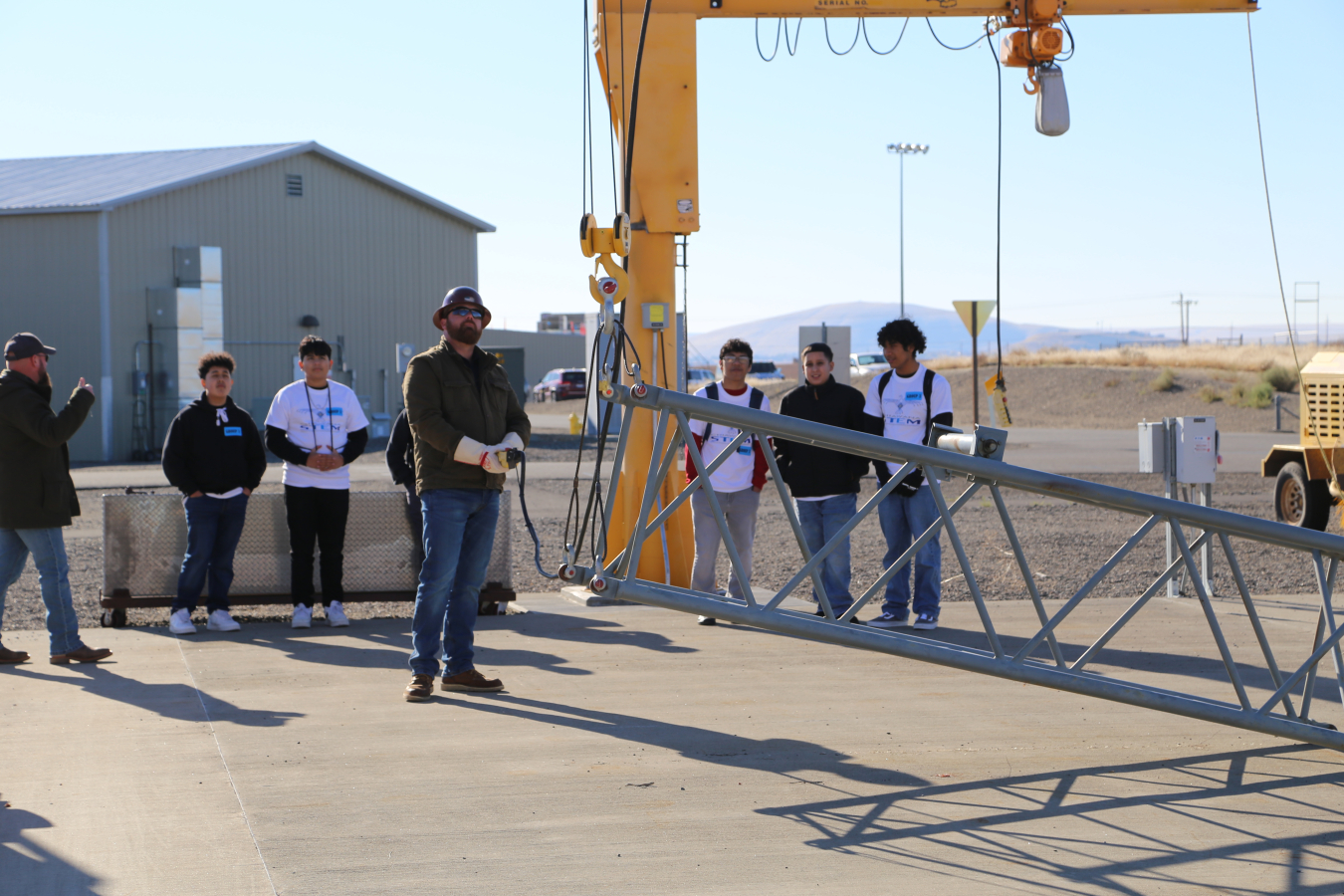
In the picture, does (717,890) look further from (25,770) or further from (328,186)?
(328,186)

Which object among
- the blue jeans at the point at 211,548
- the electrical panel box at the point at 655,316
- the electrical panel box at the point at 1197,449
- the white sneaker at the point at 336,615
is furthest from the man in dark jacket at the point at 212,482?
the electrical panel box at the point at 1197,449

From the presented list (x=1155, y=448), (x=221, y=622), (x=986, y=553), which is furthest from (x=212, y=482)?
(x=986, y=553)

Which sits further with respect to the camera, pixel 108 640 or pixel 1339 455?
pixel 1339 455

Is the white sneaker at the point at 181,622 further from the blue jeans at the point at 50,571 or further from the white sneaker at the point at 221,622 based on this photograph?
the blue jeans at the point at 50,571

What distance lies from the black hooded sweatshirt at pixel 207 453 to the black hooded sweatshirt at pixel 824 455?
347 centimetres

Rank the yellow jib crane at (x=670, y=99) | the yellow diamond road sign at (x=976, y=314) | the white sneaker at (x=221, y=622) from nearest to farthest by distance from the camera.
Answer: the white sneaker at (x=221, y=622) < the yellow jib crane at (x=670, y=99) < the yellow diamond road sign at (x=976, y=314)

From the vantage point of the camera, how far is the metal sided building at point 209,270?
88.6ft

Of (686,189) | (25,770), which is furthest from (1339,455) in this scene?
(25,770)

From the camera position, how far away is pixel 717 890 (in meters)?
3.82

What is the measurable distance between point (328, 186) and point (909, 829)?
29.8 metres

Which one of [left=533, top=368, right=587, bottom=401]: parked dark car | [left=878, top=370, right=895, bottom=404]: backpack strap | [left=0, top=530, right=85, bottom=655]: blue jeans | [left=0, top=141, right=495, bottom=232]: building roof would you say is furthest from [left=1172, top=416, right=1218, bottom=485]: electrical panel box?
[left=533, top=368, right=587, bottom=401]: parked dark car

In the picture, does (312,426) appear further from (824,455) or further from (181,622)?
(824,455)

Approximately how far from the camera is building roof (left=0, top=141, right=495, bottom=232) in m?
27.3

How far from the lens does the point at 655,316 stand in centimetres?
916
